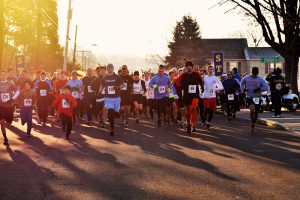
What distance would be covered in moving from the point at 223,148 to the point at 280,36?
64.0 feet

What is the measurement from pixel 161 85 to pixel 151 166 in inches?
357

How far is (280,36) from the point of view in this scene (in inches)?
1194

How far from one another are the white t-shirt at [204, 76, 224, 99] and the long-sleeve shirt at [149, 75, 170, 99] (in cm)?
137

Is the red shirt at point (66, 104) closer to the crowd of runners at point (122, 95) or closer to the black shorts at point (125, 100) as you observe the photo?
the crowd of runners at point (122, 95)

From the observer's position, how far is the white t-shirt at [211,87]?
17.5 metres

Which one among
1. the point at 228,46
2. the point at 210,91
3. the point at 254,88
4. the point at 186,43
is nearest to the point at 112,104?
the point at 210,91

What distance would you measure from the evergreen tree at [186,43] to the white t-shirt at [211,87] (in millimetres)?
61397

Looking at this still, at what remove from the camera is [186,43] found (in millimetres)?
80625

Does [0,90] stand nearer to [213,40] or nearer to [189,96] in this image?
[189,96]

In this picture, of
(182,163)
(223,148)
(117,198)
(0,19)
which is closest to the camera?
(117,198)

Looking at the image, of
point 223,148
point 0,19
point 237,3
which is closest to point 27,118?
point 223,148

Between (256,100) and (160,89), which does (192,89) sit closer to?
(256,100)

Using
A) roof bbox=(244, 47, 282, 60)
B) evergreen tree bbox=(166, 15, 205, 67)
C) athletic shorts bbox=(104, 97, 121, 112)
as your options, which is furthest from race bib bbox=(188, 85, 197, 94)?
roof bbox=(244, 47, 282, 60)

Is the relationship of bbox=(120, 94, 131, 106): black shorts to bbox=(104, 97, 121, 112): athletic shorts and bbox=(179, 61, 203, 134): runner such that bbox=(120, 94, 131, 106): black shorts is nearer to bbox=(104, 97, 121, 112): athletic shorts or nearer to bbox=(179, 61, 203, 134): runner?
bbox=(104, 97, 121, 112): athletic shorts
